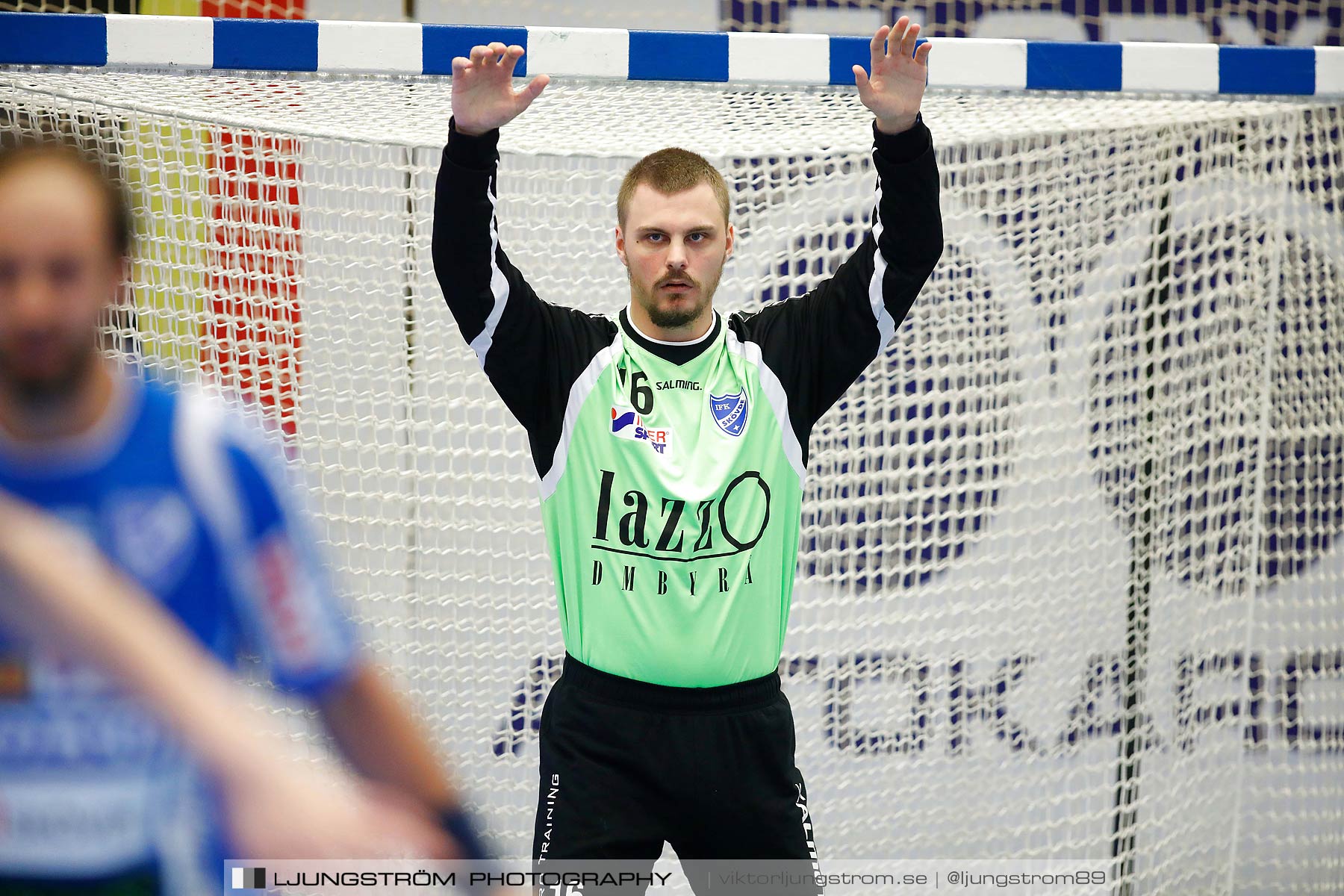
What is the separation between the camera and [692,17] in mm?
4613

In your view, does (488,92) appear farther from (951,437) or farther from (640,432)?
(951,437)

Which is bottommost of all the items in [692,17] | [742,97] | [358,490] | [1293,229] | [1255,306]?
[358,490]

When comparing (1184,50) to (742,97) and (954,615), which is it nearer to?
(742,97)

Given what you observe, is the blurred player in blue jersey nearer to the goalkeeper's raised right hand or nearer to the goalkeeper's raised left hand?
the goalkeeper's raised right hand

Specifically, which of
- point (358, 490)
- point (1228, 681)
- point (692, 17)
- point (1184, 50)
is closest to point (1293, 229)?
point (1184, 50)

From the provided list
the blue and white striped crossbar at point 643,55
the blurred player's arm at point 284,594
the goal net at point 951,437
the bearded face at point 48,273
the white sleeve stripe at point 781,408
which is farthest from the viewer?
the goal net at point 951,437

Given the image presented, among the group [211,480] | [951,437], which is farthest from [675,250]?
[951,437]

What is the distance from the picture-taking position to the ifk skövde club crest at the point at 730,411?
226 cm

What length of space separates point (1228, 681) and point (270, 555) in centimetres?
347

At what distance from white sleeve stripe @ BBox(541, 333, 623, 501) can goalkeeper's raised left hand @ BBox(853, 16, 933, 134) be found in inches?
27.2

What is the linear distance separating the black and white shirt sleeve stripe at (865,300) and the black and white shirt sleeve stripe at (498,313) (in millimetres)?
354

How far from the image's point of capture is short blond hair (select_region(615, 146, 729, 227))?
7.43 feet

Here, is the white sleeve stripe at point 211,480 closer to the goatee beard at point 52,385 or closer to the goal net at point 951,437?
the goatee beard at point 52,385

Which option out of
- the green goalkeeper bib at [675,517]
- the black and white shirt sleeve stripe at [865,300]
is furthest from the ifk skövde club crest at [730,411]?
the black and white shirt sleeve stripe at [865,300]
